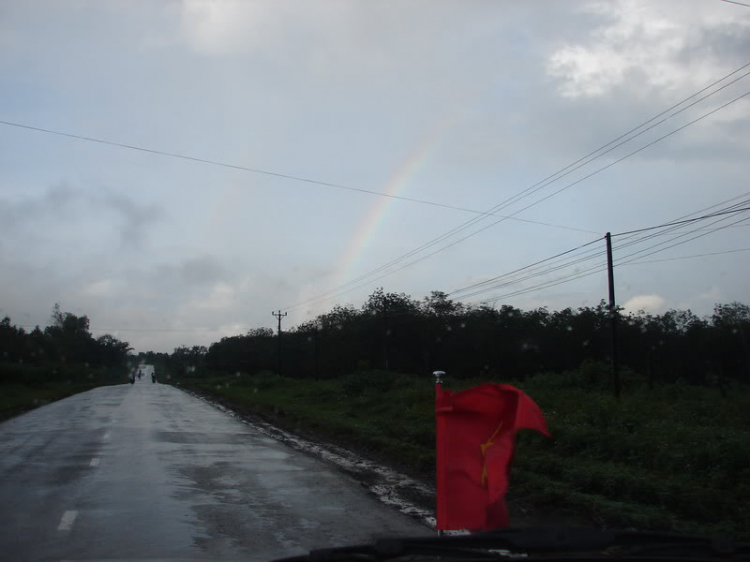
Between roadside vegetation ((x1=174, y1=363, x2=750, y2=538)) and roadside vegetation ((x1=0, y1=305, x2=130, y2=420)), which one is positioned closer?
roadside vegetation ((x1=174, y1=363, x2=750, y2=538))

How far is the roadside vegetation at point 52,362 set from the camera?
5069 centimetres

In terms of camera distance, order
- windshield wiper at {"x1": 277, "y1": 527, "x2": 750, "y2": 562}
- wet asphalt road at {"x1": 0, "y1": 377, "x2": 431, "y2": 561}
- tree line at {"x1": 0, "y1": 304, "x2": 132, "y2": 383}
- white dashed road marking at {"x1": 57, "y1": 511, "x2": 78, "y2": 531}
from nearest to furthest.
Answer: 1. windshield wiper at {"x1": 277, "y1": 527, "x2": 750, "y2": 562}
2. wet asphalt road at {"x1": 0, "y1": 377, "x2": 431, "y2": 561}
3. white dashed road marking at {"x1": 57, "y1": 511, "x2": 78, "y2": 531}
4. tree line at {"x1": 0, "y1": 304, "x2": 132, "y2": 383}

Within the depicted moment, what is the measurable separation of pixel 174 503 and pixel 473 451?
733cm

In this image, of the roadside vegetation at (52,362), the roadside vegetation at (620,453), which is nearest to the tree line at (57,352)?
the roadside vegetation at (52,362)

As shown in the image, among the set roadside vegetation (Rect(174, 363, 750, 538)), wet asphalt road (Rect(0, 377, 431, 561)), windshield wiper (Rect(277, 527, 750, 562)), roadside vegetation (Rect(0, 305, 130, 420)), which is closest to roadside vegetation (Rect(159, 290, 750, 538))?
roadside vegetation (Rect(174, 363, 750, 538))

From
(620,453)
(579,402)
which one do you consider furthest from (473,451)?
(579,402)

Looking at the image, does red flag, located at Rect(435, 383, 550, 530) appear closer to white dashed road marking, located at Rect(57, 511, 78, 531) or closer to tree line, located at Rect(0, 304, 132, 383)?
white dashed road marking, located at Rect(57, 511, 78, 531)

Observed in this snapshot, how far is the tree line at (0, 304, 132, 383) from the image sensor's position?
67256mm

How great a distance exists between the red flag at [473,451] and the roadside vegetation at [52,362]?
3003 centimetres

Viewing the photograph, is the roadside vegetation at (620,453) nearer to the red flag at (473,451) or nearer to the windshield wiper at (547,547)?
the windshield wiper at (547,547)

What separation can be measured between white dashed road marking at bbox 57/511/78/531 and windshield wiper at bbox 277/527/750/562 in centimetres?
599

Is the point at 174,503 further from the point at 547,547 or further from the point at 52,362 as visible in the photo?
the point at 52,362

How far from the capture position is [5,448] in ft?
56.7

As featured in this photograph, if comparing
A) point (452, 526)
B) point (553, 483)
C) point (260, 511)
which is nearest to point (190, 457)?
point (260, 511)
